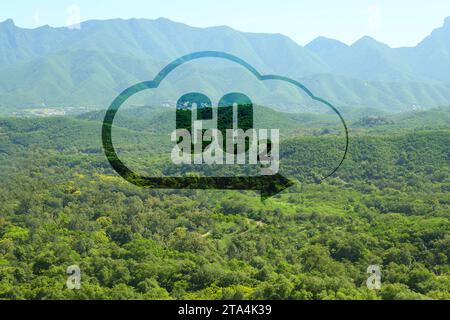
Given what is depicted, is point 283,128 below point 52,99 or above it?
below

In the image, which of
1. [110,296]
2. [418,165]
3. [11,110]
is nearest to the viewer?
[110,296]

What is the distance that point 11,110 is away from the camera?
160 m

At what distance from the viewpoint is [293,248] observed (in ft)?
88.0

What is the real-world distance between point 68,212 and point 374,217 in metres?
19.2

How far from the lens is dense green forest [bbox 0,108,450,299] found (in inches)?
798

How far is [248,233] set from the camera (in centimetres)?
2992

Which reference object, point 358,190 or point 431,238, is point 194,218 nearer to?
point 431,238

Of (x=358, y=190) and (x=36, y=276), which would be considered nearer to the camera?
(x=36, y=276)

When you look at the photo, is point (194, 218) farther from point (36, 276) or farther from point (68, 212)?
point (36, 276)

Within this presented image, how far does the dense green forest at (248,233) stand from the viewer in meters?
20.3

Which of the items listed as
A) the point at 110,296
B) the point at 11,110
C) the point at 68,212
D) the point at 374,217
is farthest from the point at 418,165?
the point at 11,110
